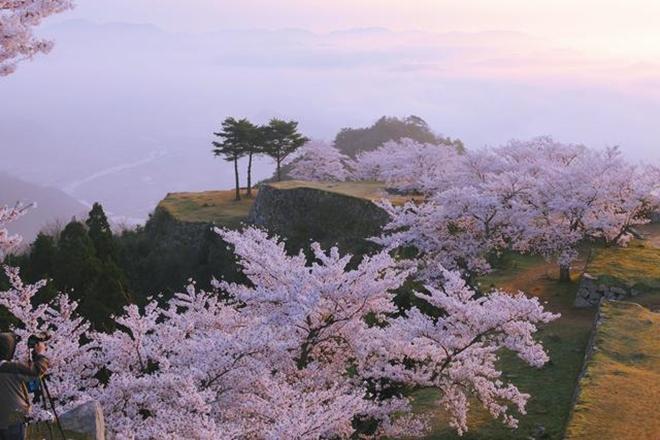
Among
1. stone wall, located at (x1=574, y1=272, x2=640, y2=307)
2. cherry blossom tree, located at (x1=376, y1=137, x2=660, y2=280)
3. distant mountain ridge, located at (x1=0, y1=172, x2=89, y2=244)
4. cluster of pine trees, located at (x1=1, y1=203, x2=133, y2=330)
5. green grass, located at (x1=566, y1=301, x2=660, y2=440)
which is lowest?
distant mountain ridge, located at (x1=0, y1=172, x2=89, y2=244)

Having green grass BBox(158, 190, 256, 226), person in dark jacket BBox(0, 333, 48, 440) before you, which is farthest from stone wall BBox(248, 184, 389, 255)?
person in dark jacket BBox(0, 333, 48, 440)

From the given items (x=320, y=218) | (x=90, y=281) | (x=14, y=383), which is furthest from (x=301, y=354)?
(x=320, y=218)

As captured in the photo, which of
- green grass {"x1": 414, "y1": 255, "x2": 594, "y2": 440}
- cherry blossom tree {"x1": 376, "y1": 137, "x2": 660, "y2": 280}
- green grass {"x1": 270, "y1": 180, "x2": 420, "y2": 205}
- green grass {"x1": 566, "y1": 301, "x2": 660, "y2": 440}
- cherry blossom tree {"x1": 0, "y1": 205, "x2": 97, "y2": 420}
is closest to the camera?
cherry blossom tree {"x1": 0, "y1": 205, "x2": 97, "y2": 420}

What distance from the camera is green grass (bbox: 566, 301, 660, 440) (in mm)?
12492

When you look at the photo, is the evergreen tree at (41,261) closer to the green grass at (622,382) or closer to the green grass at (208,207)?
the green grass at (208,207)

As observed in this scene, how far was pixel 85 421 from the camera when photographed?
9.48 m

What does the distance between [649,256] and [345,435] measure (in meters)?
17.6

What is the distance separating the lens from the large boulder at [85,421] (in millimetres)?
9391

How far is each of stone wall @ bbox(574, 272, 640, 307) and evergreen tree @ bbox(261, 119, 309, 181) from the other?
3106cm

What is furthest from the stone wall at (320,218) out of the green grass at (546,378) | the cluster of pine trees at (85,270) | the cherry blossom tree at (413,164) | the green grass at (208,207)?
the green grass at (546,378)

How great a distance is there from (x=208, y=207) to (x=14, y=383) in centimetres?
4037

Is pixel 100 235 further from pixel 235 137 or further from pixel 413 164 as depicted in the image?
pixel 413 164

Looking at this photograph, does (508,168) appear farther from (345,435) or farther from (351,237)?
(345,435)

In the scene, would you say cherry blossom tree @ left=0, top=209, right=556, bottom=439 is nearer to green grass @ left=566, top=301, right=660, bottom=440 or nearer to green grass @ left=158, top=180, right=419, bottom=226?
green grass @ left=566, top=301, right=660, bottom=440
